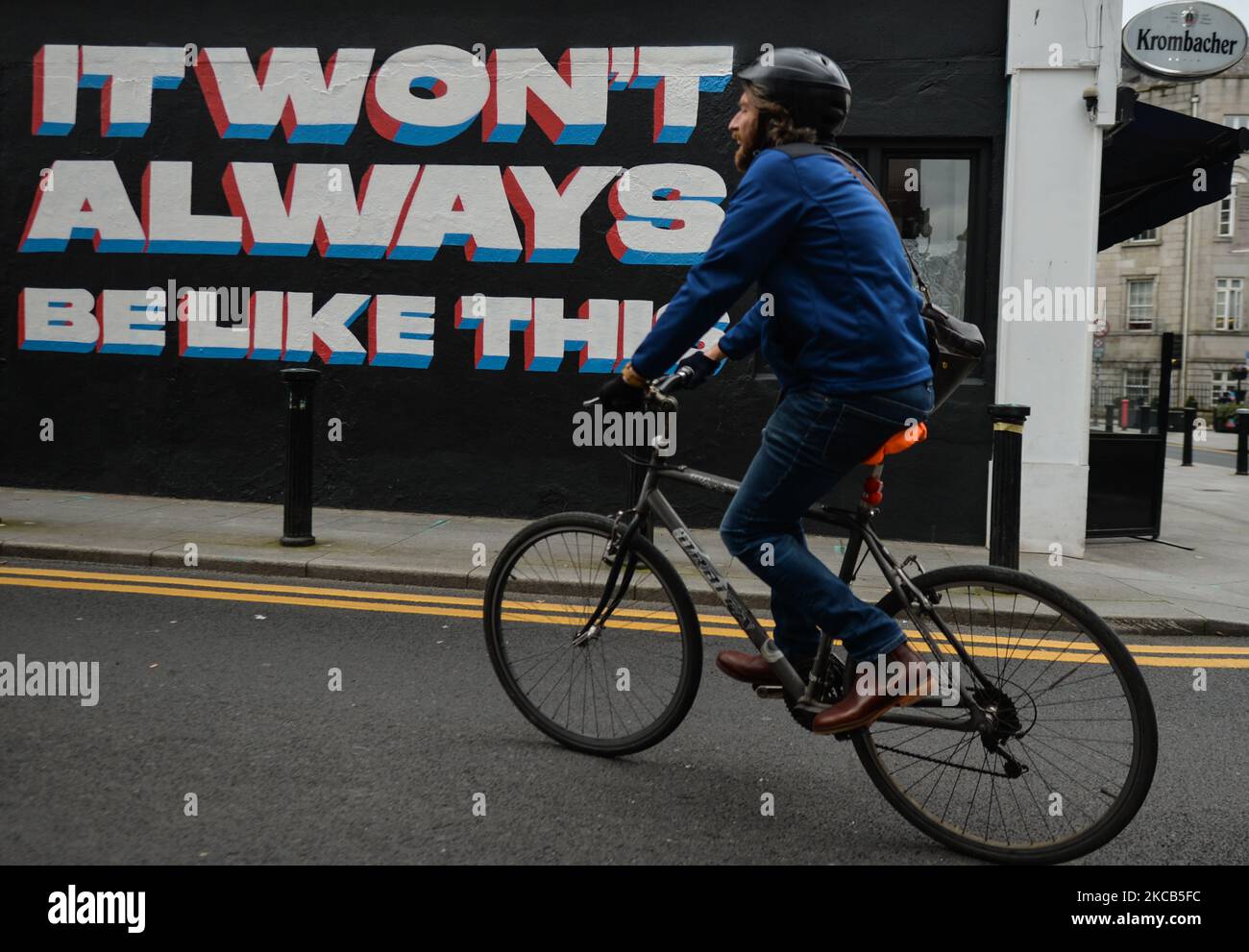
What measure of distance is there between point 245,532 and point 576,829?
549 centimetres

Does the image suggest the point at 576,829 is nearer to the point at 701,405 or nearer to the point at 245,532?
the point at 245,532

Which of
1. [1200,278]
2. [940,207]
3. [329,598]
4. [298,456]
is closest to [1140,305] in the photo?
[1200,278]

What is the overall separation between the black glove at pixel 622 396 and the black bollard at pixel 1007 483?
13.2 feet

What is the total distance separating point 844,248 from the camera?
301 cm

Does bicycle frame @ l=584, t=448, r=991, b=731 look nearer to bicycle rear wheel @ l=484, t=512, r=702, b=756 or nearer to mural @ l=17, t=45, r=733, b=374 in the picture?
bicycle rear wheel @ l=484, t=512, r=702, b=756

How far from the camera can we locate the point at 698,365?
359 centimetres

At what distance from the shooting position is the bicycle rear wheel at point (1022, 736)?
295cm

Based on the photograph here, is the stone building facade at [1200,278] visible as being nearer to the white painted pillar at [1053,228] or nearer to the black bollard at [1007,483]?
the white painted pillar at [1053,228]

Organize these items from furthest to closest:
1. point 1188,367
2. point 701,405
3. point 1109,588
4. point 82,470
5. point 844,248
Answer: point 1188,367 < point 82,470 < point 701,405 < point 1109,588 < point 844,248

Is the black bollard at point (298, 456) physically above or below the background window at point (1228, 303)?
below

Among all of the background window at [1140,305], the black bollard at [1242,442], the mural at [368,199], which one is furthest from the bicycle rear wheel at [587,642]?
the background window at [1140,305]

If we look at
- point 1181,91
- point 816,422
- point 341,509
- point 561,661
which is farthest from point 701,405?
point 1181,91

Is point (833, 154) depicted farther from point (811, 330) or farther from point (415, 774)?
point (415, 774)

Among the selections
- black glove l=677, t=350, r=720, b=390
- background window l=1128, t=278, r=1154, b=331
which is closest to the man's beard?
black glove l=677, t=350, r=720, b=390
